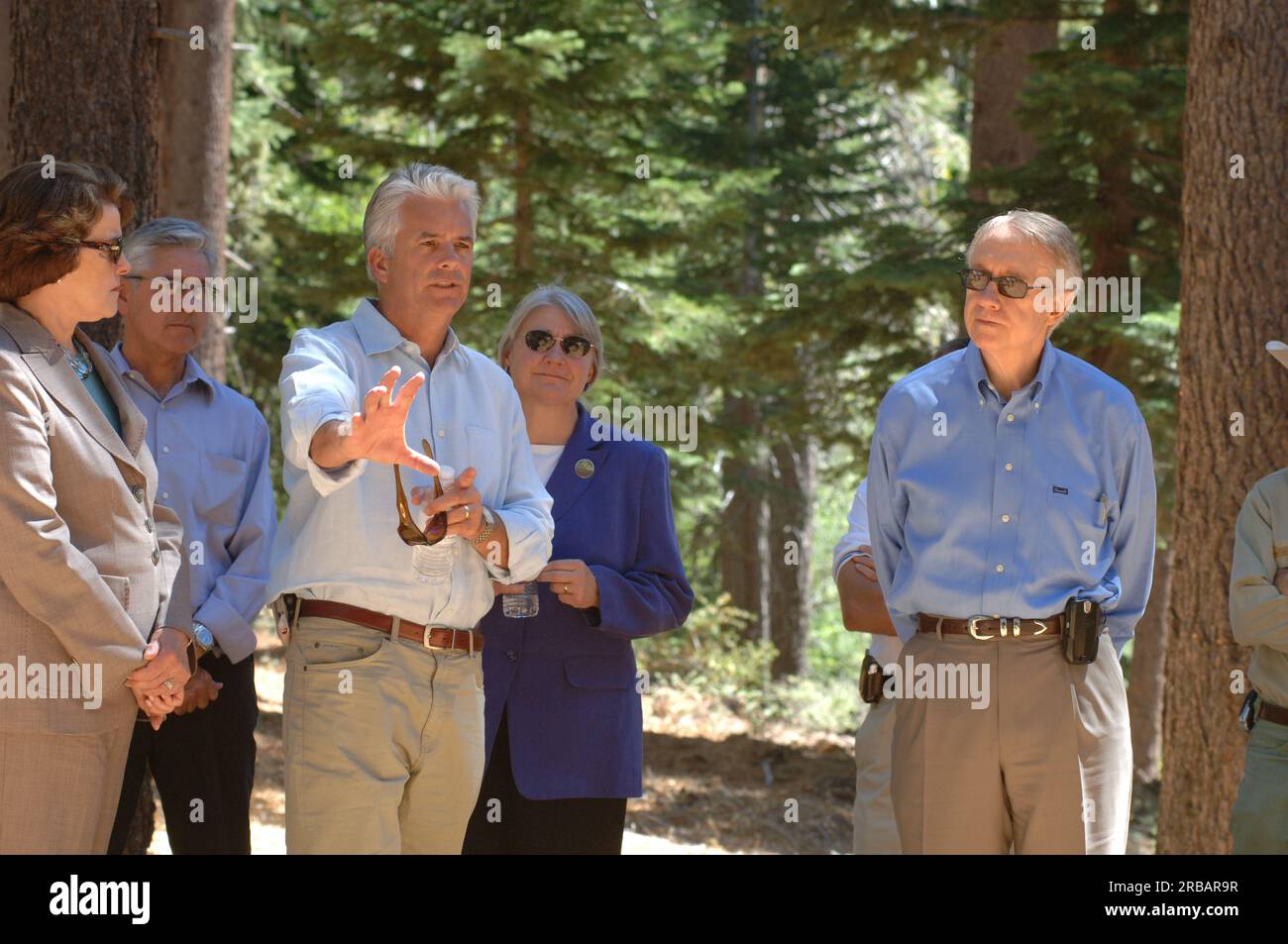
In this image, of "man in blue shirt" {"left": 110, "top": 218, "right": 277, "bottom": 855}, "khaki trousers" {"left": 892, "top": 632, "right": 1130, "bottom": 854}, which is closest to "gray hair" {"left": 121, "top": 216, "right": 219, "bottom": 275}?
"man in blue shirt" {"left": 110, "top": 218, "right": 277, "bottom": 855}

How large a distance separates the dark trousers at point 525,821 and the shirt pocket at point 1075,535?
5.13ft

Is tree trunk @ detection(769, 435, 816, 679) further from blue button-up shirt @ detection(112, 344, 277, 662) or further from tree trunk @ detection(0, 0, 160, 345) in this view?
blue button-up shirt @ detection(112, 344, 277, 662)

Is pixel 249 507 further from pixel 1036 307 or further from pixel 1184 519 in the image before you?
pixel 1184 519

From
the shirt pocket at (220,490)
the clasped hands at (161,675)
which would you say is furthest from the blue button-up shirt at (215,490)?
the clasped hands at (161,675)

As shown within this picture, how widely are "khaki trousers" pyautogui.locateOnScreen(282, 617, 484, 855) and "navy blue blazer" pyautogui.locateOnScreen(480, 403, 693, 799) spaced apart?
0.69 metres

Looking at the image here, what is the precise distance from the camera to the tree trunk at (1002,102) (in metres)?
12.8

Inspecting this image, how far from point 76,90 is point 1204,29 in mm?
5272

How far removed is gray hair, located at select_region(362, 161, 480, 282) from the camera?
389 centimetres

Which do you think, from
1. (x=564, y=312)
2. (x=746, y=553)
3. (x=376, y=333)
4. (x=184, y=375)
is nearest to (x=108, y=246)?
(x=376, y=333)

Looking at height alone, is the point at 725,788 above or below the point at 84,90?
below

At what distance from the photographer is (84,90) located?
5.78 m

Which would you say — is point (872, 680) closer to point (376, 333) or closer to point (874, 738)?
point (874, 738)

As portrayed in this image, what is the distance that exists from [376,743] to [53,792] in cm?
81

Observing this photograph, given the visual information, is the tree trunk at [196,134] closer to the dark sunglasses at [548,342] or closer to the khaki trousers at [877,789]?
the dark sunglasses at [548,342]
